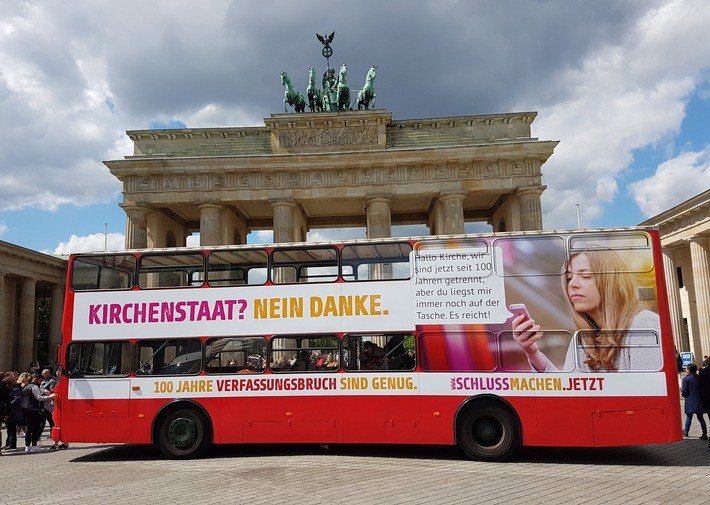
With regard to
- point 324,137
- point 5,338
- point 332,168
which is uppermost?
point 324,137

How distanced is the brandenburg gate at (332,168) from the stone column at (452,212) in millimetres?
71

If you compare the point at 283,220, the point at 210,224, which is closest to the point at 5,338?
the point at 210,224

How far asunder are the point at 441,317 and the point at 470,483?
2840 mm

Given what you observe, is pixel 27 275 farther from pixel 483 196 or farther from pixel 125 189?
pixel 483 196

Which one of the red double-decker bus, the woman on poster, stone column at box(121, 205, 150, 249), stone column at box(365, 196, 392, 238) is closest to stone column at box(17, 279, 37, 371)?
stone column at box(121, 205, 150, 249)

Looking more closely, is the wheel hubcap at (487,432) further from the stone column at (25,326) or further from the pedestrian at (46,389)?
the stone column at (25,326)

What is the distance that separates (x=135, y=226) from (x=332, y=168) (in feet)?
44.8

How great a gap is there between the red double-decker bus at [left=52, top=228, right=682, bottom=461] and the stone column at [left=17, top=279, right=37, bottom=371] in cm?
2773

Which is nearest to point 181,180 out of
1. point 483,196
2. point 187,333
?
point 483,196

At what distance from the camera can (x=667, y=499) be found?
6.66 metres

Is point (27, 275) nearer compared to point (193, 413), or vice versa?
point (193, 413)

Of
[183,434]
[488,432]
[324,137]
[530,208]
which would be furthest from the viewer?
[324,137]

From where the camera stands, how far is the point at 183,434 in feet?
33.4

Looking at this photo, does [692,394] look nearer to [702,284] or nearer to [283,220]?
[702,284]
